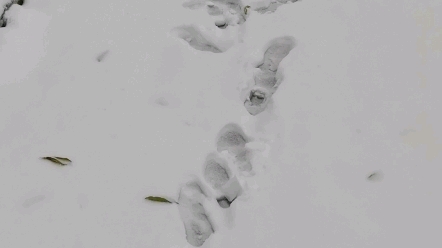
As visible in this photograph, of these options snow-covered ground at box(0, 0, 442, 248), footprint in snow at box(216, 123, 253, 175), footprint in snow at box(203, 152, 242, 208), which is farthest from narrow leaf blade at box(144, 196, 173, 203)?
footprint in snow at box(216, 123, 253, 175)

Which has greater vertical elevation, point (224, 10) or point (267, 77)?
point (224, 10)

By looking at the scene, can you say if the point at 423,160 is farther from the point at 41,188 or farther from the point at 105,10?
the point at 105,10

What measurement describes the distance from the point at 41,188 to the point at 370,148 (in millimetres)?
1094

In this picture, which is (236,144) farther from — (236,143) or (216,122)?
(216,122)

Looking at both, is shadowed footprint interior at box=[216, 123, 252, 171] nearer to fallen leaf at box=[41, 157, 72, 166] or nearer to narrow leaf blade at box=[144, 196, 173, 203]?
narrow leaf blade at box=[144, 196, 173, 203]

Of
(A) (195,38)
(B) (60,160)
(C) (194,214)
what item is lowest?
(C) (194,214)

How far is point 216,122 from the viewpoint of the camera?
5.16ft

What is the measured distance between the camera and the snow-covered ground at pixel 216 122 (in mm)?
1273

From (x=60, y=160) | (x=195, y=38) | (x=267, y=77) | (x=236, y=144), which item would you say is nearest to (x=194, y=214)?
(x=236, y=144)

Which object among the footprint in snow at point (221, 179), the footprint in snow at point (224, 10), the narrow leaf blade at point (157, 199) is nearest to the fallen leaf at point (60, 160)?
the narrow leaf blade at point (157, 199)

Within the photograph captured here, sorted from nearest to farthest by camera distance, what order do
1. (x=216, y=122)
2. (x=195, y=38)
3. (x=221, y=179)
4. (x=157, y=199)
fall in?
(x=157, y=199) < (x=221, y=179) < (x=216, y=122) < (x=195, y=38)

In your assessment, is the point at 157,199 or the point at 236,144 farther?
the point at 236,144

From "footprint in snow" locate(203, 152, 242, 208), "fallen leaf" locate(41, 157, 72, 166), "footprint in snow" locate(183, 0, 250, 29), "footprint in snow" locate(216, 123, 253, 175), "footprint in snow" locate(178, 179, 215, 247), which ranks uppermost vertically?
"footprint in snow" locate(183, 0, 250, 29)

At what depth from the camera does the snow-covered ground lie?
1.27 metres
